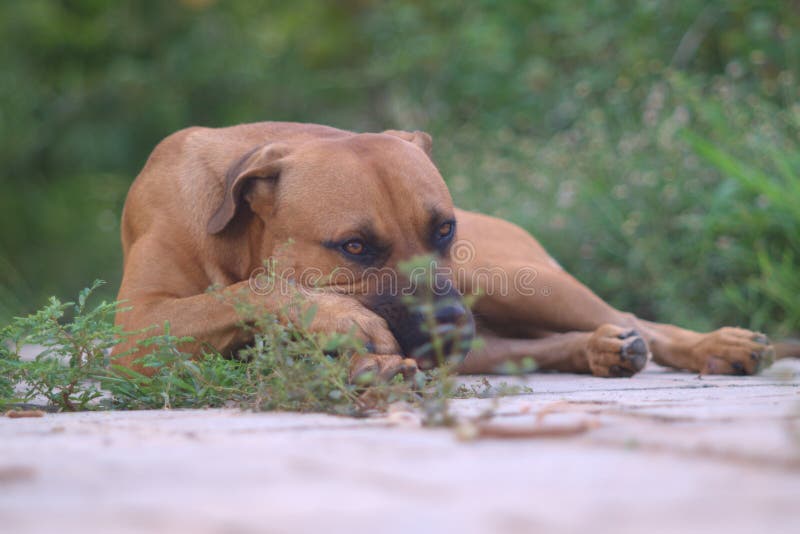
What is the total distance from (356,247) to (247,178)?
512 mm

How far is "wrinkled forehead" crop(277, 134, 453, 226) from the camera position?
3.36m

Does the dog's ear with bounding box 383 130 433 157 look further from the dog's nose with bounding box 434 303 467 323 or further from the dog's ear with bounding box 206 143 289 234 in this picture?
the dog's nose with bounding box 434 303 467 323

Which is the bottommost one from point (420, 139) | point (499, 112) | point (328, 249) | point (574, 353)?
point (574, 353)

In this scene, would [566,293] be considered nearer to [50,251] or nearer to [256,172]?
[256,172]

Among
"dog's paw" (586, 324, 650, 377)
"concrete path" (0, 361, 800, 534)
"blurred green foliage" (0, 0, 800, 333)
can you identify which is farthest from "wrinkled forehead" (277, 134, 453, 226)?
"blurred green foliage" (0, 0, 800, 333)

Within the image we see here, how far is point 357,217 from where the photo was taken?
10.9ft

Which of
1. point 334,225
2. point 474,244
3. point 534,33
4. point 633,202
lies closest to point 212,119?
point 534,33

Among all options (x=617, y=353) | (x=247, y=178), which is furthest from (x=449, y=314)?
(x=617, y=353)

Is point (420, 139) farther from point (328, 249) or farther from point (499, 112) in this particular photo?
point (499, 112)

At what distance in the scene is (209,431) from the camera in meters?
2.03

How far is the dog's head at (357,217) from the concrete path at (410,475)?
1.07 m

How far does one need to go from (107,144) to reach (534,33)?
13.8 feet

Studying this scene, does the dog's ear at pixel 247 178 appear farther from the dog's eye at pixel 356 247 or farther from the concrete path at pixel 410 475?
the concrete path at pixel 410 475

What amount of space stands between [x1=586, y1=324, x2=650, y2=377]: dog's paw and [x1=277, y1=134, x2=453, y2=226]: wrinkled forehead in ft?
3.07
